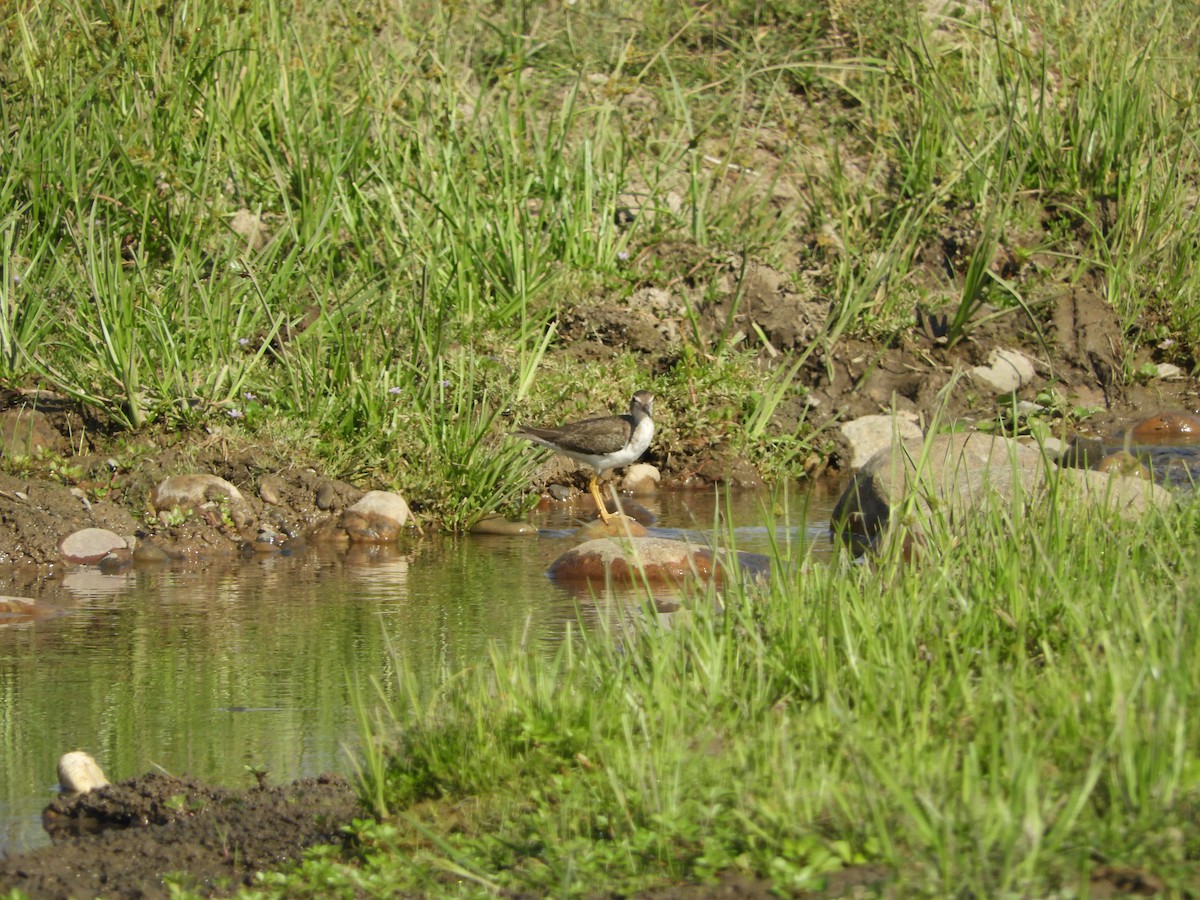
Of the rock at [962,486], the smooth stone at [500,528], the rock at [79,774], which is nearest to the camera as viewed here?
the rock at [79,774]

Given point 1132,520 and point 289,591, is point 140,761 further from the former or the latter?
point 1132,520

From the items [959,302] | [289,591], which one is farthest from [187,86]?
[959,302]

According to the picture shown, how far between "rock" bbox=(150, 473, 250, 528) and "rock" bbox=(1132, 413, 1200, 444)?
6811mm

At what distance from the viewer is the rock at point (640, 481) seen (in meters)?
11.5

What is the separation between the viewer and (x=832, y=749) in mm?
3861

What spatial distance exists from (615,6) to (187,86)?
22.9ft

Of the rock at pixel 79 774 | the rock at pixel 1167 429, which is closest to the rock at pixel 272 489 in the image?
the rock at pixel 79 774

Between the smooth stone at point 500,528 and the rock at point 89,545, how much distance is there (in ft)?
7.12

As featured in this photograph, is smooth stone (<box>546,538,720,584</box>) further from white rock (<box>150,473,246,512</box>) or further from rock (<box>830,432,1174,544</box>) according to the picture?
white rock (<box>150,473,246,512</box>)

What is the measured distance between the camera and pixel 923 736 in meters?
3.68

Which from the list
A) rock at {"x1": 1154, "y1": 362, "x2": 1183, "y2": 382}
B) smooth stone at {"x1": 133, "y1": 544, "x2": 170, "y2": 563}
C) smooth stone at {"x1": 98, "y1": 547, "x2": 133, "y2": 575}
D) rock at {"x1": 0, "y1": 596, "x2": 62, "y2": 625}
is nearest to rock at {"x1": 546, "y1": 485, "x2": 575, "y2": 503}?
smooth stone at {"x1": 133, "y1": 544, "x2": 170, "y2": 563}

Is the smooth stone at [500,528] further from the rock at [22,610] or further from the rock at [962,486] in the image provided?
the rock at [22,610]

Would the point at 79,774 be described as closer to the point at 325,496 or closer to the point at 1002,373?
the point at 325,496

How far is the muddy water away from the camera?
5.27 metres
